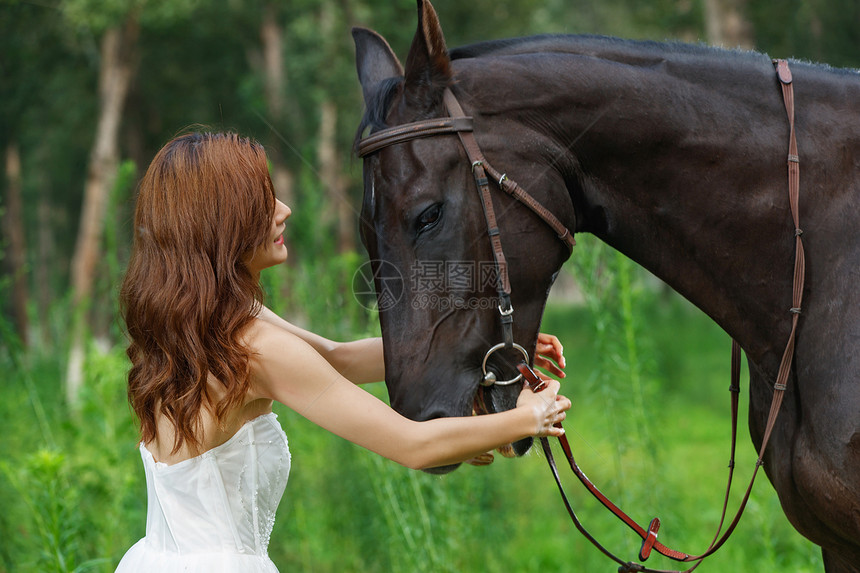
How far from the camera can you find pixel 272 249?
6.98 feet

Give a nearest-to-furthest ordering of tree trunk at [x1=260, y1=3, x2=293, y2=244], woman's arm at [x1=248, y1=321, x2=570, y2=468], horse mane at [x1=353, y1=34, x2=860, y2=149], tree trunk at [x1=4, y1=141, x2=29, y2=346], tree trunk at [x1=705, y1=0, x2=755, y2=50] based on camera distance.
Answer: woman's arm at [x1=248, y1=321, x2=570, y2=468] < horse mane at [x1=353, y1=34, x2=860, y2=149] < tree trunk at [x1=705, y1=0, x2=755, y2=50] < tree trunk at [x1=4, y1=141, x2=29, y2=346] < tree trunk at [x1=260, y1=3, x2=293, y2=244]

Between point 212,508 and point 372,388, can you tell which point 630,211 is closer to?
point 212,508

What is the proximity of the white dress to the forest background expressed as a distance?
2.23 feet

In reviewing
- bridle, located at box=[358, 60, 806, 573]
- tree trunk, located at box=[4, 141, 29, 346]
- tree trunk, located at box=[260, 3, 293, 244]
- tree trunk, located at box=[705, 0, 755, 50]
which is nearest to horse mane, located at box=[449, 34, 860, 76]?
bridle, located at box=[358, 60, 806, 573]

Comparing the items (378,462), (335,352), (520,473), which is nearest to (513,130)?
(335,352)

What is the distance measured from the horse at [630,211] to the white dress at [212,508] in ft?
1.51

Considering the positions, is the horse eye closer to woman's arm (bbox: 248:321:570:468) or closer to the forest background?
the forest background

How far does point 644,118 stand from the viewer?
2.09m

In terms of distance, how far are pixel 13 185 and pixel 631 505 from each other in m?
11.6

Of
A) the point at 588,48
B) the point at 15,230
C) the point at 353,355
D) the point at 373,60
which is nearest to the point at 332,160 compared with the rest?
the point at 15,230

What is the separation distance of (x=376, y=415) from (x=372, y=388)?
1878mm

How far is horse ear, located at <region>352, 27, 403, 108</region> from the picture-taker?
87.7 inches

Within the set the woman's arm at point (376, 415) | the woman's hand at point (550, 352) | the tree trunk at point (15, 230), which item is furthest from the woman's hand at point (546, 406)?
the tree trunk at point (15, 230)

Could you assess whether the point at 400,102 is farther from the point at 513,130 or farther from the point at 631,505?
the point at 631,505
